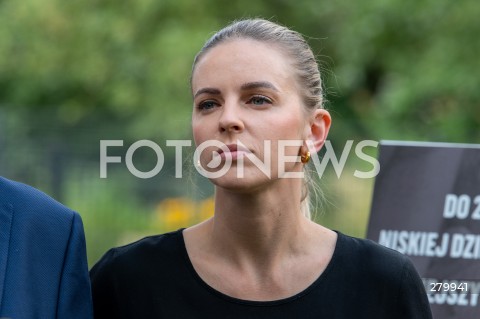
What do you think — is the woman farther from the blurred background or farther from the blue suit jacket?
the blurred background

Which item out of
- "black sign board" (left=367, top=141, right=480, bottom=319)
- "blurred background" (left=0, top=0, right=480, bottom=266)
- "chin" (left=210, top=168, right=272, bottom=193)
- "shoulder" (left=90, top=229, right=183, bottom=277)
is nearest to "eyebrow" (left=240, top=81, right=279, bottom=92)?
"chin" (left=210, top=168, right=272, bottom=193)

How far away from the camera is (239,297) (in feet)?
10.4

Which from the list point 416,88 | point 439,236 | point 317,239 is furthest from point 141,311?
point 416,88

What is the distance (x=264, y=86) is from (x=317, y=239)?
0.52m

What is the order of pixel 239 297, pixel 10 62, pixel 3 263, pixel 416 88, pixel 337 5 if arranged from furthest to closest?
pixel 10 62 → pixel 337 5 → pixel 416 88 → pixel 239 297 → pixel 3 263

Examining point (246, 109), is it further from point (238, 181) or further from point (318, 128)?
point (318, 128)

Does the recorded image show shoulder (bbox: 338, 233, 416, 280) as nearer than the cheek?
No

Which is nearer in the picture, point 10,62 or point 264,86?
point 264,86

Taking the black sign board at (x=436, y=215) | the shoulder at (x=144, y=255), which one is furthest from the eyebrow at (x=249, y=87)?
the black sign board at (x=436, y=215)

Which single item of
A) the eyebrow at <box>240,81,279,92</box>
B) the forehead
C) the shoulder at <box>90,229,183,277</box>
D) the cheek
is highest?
the forehead

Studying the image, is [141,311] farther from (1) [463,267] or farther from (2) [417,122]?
(2) [417,122]

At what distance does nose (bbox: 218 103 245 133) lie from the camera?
3.05 metres

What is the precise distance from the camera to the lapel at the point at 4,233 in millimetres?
2961

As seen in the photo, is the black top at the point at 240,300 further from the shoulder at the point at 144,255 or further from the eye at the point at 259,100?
the eye at the point at 259,100
